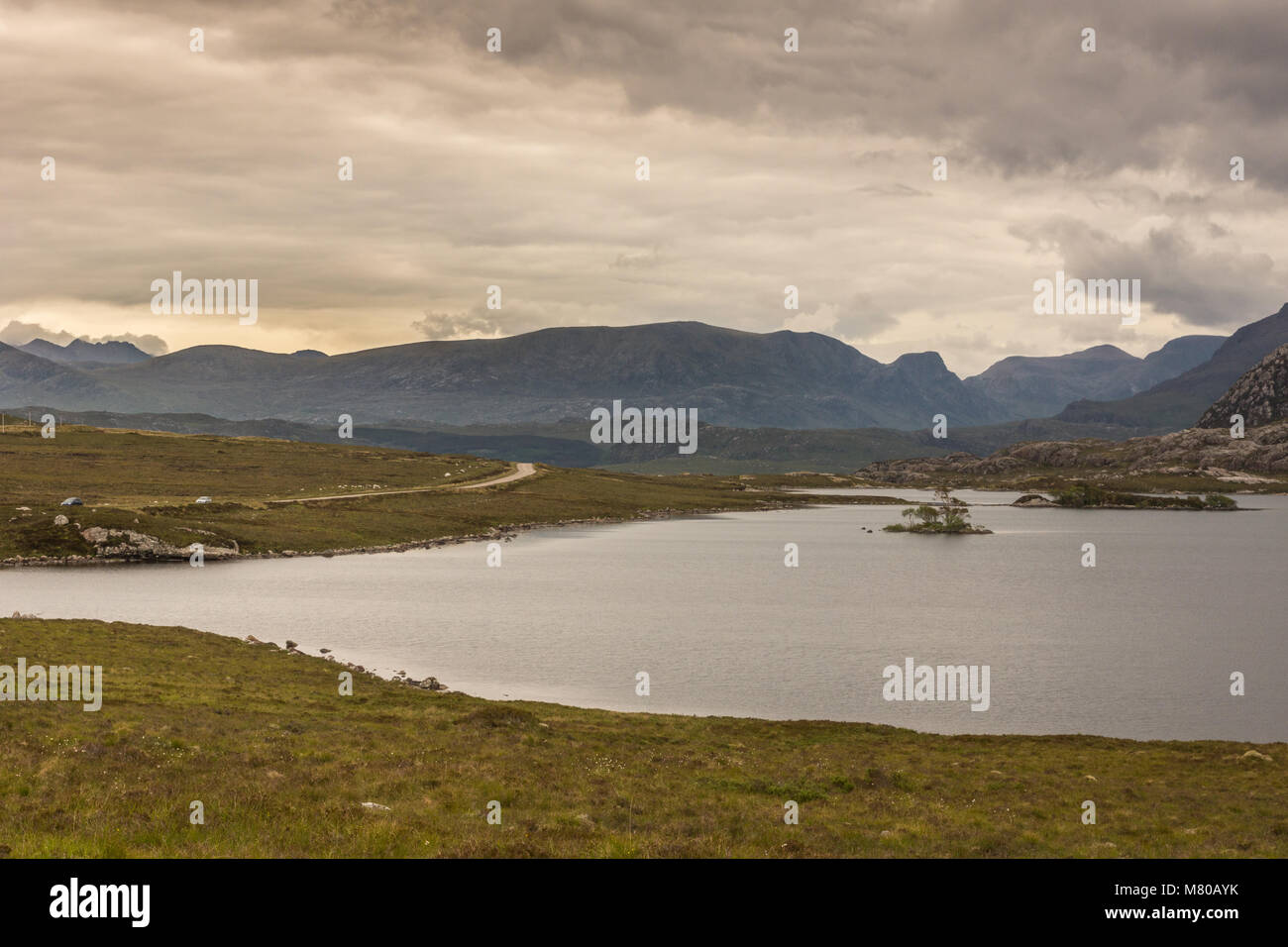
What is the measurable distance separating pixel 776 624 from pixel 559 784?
60054mm

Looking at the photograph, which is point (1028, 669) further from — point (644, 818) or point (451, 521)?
point (451, 521)

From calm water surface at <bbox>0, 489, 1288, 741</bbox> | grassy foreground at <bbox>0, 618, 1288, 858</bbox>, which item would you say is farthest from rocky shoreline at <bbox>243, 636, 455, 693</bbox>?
grassy foreground at <bbox>0, 618, 1288, 858</bbox>

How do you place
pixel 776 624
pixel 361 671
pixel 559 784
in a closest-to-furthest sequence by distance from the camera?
1. pixel 559 784
2. pixel 361 671
3. pixel 776 624

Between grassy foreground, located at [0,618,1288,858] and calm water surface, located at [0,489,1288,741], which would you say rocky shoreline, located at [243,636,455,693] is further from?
grassy foreground, located at [0,618,1288,858]

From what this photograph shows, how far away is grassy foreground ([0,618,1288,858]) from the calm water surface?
1053 cm

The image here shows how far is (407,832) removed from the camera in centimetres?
2277

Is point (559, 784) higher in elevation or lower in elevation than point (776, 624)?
lower

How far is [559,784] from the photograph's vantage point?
101 feet

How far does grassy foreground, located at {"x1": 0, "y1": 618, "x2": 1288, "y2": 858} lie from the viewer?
75.3ft

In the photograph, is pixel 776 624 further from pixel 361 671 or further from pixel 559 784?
pixel 559 784

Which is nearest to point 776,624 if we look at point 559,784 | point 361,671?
point 361,671

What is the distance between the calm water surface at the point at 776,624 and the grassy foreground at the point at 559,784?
10533mm

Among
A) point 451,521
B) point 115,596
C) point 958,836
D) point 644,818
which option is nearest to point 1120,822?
point 958,836

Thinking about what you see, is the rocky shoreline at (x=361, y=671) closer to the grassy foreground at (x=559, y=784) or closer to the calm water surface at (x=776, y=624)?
the calm water surface at (x=776, y=624)
